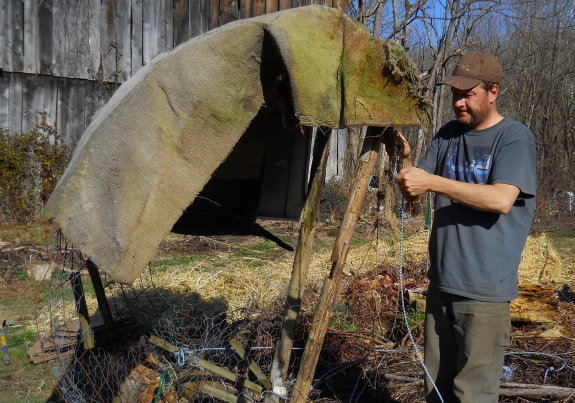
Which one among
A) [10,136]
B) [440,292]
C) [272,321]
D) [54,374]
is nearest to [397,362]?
[272,321]

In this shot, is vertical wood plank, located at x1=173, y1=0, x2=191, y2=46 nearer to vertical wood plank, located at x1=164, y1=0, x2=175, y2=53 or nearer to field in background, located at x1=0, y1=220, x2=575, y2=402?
vertical wood plank, located at x1=164, y1=0, x2=175, y2=53

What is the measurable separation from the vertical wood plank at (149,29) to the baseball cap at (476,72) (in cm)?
1008

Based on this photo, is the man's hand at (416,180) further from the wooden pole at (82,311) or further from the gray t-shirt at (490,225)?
the wooden pole at (82,311)

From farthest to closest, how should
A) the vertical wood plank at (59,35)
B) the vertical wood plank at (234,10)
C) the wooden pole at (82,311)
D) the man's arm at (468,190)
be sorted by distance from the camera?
the vertical wood plank at (234,10) → the vertical wood plank at (59,35) → the wooden pole at (82,311) → the man's arm at (468,190)

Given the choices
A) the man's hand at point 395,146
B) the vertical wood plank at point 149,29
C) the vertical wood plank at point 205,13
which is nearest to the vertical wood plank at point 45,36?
the vertical wood plank at point 149,29

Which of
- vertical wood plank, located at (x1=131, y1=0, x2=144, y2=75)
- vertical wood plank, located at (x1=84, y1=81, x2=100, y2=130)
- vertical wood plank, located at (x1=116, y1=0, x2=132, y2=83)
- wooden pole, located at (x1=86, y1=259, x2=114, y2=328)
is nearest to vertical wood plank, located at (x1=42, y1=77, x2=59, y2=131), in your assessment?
vertical wood plank, located at (x1=84, y1=81, x2=100, y2=130)

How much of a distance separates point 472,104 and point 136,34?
33.9 feet

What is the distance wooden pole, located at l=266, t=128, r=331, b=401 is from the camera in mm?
3213

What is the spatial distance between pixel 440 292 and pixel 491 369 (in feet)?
1.51

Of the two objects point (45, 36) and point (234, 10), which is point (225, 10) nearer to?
point (234, 10)

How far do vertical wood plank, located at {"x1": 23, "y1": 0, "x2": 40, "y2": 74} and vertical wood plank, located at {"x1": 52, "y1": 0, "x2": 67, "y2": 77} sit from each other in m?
0.32

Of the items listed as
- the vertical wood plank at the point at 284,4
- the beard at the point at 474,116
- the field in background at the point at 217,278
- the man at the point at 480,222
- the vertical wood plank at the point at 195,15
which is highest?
the vertical wood plank at the point at 284,4

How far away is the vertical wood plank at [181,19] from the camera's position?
12.4 meters

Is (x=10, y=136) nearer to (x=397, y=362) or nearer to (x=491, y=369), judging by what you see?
(x=397, y=362)
